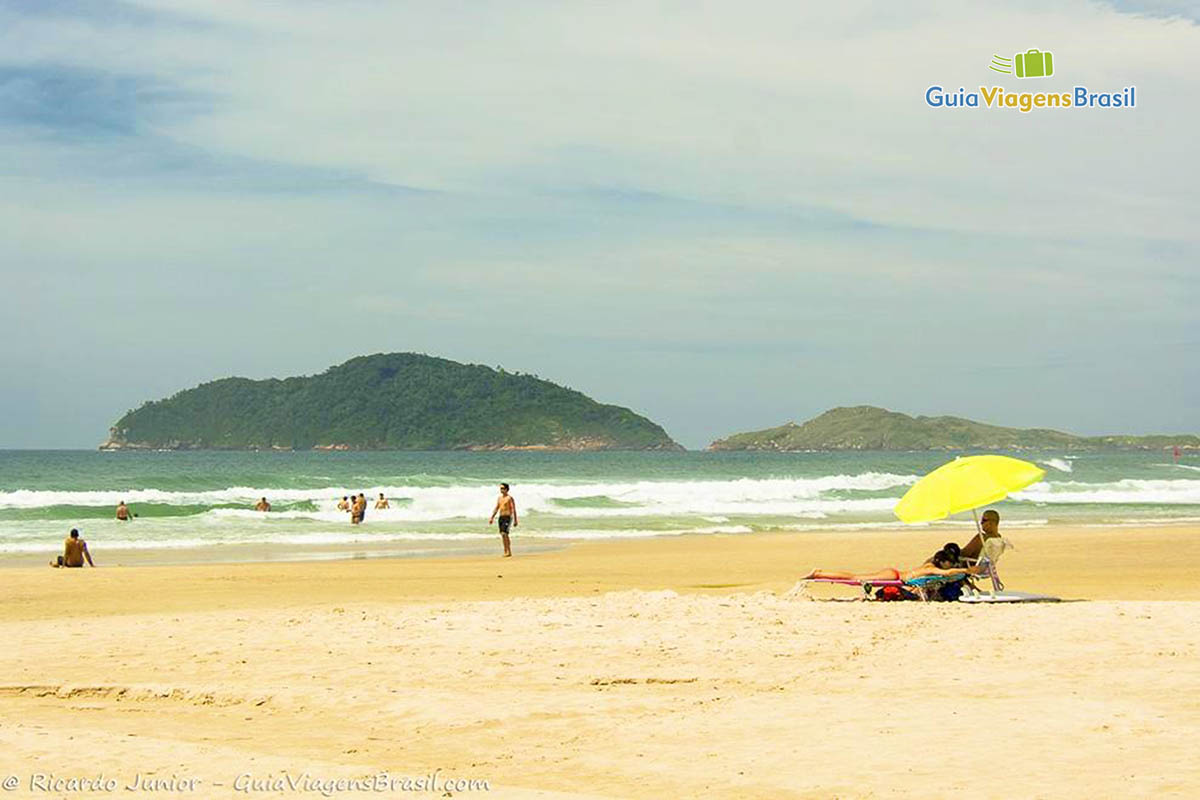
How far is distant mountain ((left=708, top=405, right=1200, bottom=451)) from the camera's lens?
163875 mm

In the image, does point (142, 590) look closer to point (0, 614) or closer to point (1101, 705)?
point (0, 614)

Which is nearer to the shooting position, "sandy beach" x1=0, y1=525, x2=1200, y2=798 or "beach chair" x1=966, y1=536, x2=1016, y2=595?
"sandy beach" x1=0, y1=525, x2=1200, y2=798

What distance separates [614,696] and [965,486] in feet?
19.9

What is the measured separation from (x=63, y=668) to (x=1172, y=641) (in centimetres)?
907

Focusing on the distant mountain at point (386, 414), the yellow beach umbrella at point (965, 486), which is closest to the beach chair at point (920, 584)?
the yellow beach umbrella at point (965, 486)

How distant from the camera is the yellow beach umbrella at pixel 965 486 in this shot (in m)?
12.9

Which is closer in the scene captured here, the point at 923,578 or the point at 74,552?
the point at 923,578

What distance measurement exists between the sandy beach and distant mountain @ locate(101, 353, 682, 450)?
13715cm

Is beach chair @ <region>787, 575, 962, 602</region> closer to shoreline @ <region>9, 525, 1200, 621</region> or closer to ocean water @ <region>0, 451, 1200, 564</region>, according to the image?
shoreline @ <region>9, 525, 1200, 621</region>

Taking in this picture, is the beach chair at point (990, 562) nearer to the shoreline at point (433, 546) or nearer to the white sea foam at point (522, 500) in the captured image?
the shoreline at point (433, 546)

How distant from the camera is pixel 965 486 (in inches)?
515

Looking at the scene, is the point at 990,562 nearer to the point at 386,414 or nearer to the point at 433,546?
the point at 433,546

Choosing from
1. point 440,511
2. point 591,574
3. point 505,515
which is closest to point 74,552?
point 505,515

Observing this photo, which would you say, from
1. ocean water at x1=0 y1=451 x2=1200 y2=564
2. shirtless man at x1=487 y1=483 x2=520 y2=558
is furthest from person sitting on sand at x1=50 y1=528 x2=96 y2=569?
shirtless man at x1=487 y1=483 x2=520 y2=558
